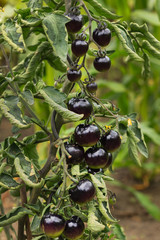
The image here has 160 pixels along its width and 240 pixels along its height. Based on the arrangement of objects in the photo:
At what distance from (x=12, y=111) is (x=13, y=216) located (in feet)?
0.62

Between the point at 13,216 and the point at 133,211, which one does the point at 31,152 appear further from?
the point at 133,211

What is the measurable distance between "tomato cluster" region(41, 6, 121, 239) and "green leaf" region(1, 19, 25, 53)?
0.09m

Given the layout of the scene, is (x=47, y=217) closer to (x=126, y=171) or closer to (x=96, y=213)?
(x=96, y=213)

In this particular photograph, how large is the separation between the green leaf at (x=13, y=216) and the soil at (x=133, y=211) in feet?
4.19

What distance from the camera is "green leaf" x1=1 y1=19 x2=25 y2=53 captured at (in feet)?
1.89

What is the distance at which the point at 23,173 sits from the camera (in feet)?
2.06

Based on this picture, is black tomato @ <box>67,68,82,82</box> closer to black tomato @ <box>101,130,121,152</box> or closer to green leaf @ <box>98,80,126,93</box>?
black tomato @ <box>101,130,121,152</box>

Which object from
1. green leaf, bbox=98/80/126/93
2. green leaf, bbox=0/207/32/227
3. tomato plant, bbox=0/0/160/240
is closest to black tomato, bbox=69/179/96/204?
tomato plant, bbox=0/0/160/240

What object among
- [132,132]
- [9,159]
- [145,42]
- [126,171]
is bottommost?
[126,171]

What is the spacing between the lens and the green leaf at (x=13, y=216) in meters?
0.65

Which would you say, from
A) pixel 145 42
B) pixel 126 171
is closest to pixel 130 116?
pixel 145 42

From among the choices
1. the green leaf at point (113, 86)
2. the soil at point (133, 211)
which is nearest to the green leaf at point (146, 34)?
the soil at point (133, 211)

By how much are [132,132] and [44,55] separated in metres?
0.24

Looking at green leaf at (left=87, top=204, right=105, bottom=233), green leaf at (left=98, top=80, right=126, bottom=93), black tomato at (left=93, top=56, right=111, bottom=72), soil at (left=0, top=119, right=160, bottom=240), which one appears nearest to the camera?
green leaf at (left=87, top=204, right=105, bottom=233)
